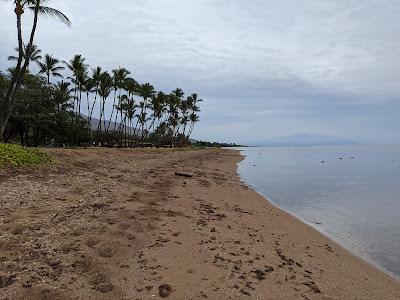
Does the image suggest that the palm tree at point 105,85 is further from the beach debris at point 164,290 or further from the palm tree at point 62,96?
the beach debris at point 164,290

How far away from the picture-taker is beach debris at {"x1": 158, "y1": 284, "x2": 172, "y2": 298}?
20.4ft

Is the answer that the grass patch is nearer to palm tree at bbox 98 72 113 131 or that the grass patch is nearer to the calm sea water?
the calm sea water

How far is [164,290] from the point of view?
20.9ft

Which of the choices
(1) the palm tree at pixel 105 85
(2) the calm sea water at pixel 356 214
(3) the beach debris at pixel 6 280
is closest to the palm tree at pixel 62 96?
(1) the palm tree at pixel 105 85

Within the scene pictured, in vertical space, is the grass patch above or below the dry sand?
above

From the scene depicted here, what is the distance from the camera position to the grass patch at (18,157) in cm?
1600

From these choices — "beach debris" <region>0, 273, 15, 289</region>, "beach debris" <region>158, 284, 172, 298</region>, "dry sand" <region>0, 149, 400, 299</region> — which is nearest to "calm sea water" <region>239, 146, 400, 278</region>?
"dry sand" <region>0, 149, 400, 299</region>

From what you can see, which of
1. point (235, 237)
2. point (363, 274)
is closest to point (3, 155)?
point (235, 237)

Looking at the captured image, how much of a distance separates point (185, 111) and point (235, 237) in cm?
9236

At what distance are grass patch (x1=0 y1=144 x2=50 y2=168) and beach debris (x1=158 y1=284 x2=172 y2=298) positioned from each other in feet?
37.6

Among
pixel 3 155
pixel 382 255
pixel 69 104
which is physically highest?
pixel 69 104

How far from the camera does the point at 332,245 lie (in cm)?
1193

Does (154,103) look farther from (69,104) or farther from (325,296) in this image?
(325,296)

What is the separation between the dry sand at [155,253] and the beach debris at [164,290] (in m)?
0.02
